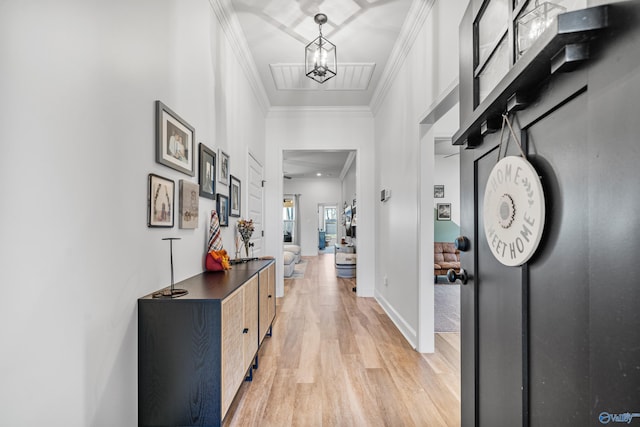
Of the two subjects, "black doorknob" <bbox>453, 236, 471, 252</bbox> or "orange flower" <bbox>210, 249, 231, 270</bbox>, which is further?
"orange flower" <bbox>210, 249, 231, 270</bbox>

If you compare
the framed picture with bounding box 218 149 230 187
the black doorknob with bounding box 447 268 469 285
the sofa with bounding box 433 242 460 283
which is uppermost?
the framed picture with bounding box 218 149 230 187

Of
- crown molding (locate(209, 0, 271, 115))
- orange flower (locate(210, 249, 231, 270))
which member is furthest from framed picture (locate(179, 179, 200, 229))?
crown molding (locate(209, 0, 271, 115))

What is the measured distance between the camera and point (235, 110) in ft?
9.74

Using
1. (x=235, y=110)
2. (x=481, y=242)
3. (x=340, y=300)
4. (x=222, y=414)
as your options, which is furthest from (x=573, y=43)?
(x=340, y=300)

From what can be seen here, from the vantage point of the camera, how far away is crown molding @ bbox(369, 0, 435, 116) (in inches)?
94.7

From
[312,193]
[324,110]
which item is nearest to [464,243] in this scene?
[324,110]

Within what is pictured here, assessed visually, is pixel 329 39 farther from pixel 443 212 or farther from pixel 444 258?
pixel 443 212

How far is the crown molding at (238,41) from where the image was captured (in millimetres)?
2400

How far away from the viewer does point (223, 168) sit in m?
2.61

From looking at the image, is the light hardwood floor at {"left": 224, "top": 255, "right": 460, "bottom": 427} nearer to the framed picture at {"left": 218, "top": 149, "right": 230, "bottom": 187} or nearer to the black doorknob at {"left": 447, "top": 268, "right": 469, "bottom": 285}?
the black doorknob at {"left": 447, "top": 268, "right": 469, "bottom": 285}

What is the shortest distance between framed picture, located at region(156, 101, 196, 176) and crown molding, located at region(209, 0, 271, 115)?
3.91 ft

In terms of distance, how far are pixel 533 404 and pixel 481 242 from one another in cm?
52

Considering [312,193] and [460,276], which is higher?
[312,193]

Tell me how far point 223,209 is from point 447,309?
3139mm
